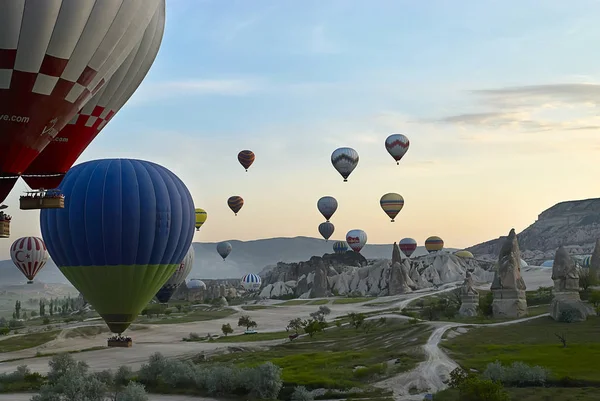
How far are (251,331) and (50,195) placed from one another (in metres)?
72.7

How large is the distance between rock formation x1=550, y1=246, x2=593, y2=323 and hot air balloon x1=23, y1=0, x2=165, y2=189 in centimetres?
5053

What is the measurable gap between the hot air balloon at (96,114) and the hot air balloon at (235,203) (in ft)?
450

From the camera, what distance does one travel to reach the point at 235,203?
607ft

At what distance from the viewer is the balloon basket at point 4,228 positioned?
128 ft

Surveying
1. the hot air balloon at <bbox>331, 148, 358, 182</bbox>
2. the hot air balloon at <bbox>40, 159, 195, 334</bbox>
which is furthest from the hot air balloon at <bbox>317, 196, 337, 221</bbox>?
the hot air balloon at <bbox>40, 159, 195, 334</bbox>

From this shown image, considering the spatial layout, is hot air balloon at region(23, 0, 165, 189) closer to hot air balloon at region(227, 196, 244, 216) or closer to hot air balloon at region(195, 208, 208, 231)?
hot air balloon at region(195, 208, 208, 231)

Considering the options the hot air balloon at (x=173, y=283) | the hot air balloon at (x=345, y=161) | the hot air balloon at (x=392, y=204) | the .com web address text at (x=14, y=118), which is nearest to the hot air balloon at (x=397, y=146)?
the hot air balloon at (x=345, y=161)

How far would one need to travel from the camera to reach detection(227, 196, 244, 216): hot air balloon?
185 m

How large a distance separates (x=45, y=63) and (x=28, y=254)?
9219 centimetres

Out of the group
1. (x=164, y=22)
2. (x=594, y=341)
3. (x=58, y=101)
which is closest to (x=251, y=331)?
(x=594, y=341)

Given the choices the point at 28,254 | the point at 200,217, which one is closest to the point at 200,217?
the point at 200,217

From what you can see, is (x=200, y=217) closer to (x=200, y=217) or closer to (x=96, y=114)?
(x=200, y=217)

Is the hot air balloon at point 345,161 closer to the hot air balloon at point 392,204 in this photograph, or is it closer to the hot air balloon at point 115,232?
the hot air balloon at point 392,204

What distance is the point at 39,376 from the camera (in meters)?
70.9
